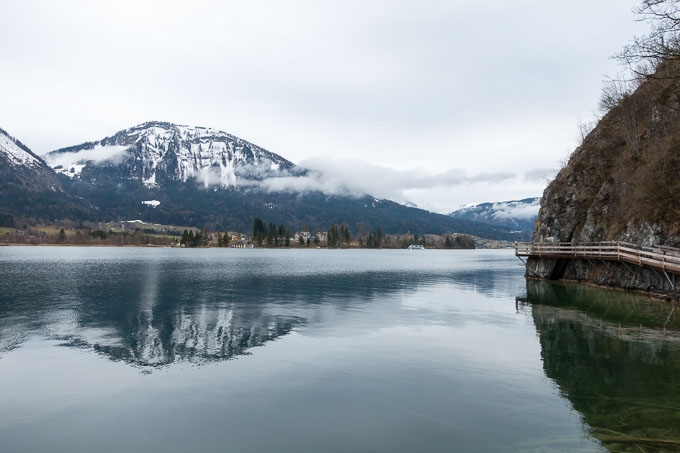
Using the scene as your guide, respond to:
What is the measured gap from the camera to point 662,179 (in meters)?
37.0

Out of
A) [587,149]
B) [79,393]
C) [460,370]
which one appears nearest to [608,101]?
[587,149]

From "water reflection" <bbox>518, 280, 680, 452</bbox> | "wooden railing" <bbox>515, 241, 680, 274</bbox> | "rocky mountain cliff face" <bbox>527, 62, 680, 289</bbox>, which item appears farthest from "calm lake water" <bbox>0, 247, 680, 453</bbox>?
"rocky mountain cliff face" <bbox>527, 62, 680, 289</bbox>

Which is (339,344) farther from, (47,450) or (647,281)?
(647,281)

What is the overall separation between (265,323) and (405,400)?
1627cm

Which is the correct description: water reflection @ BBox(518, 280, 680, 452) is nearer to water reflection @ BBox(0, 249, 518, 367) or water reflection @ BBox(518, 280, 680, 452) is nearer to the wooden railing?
the wooden railing

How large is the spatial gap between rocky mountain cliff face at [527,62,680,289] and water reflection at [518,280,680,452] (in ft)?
28.8

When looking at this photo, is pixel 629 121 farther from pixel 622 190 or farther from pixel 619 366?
pixel 619 366

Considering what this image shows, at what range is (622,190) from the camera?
46.1 m

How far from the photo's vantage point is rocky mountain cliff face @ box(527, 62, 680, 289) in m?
37.2

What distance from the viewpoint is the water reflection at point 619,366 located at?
1177cm

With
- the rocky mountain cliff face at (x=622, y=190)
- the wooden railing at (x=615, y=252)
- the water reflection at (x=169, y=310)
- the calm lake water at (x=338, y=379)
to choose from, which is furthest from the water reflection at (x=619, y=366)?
the water reflection at (x=169, y=310)

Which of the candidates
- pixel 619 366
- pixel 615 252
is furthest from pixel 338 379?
pixel 615 252

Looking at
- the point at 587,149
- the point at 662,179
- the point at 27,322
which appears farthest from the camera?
the point at 587,149

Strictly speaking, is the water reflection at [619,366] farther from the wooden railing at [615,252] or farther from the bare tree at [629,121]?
the bare tree at [629,121]
